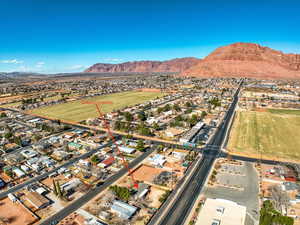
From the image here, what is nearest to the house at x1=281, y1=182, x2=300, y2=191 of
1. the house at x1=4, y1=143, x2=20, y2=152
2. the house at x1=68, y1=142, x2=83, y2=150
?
the house at x1=68, y1=142, x2=83, y2=150

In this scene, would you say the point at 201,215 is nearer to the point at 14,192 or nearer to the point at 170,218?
the point at 170,218

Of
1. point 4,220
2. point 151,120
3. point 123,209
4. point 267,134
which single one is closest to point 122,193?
point 123,209

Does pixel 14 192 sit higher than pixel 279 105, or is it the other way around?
pixel 279 105

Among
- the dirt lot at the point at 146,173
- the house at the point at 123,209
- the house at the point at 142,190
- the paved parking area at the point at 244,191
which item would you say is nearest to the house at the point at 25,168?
the dirt lot at the point at 146,173

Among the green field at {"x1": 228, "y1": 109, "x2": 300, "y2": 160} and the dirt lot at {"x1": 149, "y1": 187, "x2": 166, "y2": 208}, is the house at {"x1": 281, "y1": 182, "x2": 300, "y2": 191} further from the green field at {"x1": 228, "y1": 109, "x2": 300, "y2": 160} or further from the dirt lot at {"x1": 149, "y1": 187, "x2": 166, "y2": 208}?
the dirt lot at {"x1": 149, "y1": 187, "x2": 166, "y2": 208}

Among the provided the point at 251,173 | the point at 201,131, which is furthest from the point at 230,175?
the point at 201,131

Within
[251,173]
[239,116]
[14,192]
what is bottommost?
[14,192]
